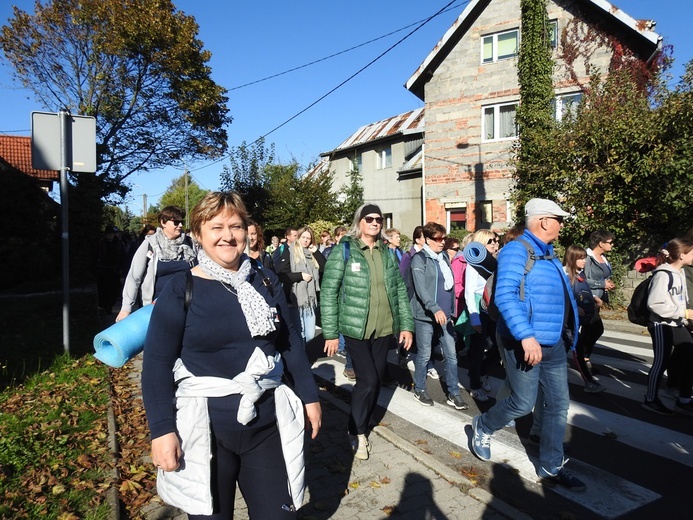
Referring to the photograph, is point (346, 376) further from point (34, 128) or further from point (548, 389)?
point (34, 128)

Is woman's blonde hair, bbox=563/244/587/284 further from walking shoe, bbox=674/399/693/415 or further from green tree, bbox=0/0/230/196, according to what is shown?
green tree, bbox=0/0/230/196

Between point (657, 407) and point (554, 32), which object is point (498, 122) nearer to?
point (554, 32)

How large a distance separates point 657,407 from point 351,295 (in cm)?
359

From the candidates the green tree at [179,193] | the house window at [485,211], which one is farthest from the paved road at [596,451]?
the green tree at [179,193]

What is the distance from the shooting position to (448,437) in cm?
479

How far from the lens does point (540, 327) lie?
11.8 feet

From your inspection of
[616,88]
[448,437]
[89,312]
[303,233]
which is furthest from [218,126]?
[448,437]

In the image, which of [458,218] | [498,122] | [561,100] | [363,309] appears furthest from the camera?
[458,218]

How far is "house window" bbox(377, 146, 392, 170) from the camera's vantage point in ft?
91.3

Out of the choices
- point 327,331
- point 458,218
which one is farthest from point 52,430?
point 458,218

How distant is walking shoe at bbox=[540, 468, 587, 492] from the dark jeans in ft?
4.80

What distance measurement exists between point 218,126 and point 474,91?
42.3 ft

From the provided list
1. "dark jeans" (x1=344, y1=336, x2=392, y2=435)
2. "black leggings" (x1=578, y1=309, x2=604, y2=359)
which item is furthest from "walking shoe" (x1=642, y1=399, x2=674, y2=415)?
"dark jeans" (x1=344, y1=336, x2=392, y2=435)

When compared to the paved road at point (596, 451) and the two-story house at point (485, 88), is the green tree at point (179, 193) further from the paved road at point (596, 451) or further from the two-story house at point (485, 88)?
the paved road at point (596, 451)
